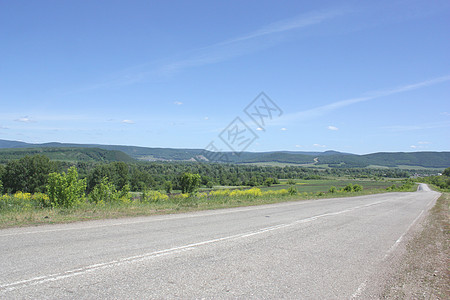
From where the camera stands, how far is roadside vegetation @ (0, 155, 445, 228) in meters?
12.9

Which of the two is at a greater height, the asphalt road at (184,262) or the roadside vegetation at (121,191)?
the asphalt road at (184,262)

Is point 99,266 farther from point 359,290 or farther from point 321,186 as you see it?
point 321,186

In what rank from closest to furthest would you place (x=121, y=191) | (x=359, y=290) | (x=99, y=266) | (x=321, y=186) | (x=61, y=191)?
1. (x=359, y=290)
2. (x=99, y=266)
3. (x=61, y=191)
4. (x=121, y=191)
5. (x=321, y=186)

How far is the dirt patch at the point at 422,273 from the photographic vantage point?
5.33 meters

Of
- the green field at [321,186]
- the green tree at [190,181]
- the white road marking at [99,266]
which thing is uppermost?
the white road marking at [99,266]

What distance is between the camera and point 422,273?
6.53m

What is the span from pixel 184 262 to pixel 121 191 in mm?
21529

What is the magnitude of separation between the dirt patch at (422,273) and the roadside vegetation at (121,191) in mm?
9730

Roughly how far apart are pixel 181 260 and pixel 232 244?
Result: 78.6 inches

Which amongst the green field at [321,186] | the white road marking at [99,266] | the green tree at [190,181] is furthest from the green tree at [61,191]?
the green field at [321,186]

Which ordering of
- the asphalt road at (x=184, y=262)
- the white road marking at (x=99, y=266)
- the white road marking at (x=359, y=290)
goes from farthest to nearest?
the white road marking at (x=359, y=290), the asphalt road at (x=184, y=262), the white road marking at (x=99, y=266)

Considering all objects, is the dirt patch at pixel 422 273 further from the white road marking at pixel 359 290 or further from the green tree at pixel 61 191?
the green tree at pixel 61 191

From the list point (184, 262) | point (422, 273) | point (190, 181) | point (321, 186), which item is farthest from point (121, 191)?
point (321, 186)

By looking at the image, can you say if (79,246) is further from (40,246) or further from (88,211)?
(88,211)
